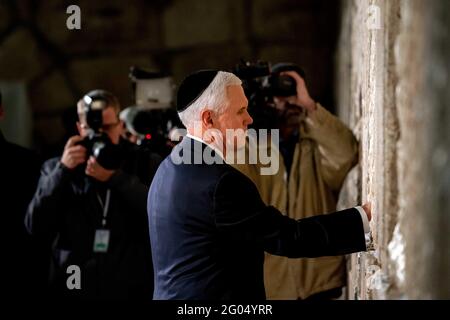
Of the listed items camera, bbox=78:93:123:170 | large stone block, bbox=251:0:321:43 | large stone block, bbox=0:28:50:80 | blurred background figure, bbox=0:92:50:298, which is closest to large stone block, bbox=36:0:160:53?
large stone block, bbox=0:28:50:80

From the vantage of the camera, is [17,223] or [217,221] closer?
[217,221]

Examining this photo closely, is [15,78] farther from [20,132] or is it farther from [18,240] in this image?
[18,240]

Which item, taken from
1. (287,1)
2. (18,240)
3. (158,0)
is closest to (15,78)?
(158,0)

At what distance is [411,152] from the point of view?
127 centimetres

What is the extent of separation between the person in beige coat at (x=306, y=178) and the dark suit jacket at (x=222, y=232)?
656 mm

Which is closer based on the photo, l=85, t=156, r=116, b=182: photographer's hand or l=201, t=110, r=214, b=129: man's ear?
l=201, t=110, r=214, b=129: man's ear

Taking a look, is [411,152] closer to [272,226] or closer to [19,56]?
[272,226]

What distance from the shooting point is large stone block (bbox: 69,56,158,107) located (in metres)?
5.09

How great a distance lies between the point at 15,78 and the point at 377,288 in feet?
13.5

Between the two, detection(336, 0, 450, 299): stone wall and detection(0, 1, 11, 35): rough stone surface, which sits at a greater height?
detection(0, 1, 11, 35): rough stone surface

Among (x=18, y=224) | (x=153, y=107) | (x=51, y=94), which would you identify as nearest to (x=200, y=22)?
(x=51, y=94)

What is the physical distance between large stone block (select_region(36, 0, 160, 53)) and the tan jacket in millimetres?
2774

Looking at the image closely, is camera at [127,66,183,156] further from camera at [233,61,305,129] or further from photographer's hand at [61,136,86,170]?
camera at [233,61,305,129]

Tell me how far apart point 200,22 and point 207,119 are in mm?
3372
